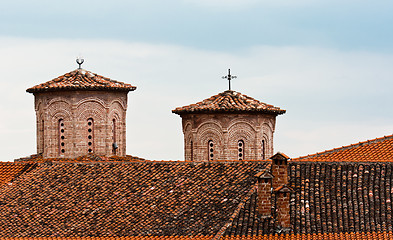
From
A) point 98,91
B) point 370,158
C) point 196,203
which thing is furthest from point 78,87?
point 370,158

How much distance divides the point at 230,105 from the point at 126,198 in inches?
280

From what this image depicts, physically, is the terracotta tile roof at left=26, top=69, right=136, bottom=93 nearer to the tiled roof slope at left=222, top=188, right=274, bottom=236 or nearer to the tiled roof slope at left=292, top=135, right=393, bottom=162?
the tiled roof slope at left=292, top=135, right=393, bottom=162

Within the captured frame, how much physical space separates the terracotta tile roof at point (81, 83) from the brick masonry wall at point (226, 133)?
271 centimetres

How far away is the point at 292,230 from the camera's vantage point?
2391 cm

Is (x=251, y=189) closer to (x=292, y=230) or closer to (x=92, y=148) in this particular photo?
(x=292, y=230)

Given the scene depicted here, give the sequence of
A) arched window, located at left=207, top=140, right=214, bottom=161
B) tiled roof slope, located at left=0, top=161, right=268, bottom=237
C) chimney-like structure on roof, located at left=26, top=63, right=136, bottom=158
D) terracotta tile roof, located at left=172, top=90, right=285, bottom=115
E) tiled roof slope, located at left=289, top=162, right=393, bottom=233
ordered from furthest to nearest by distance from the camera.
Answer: arched window, located at left=207, top=140, right=214, bottom=161, chimney-like structure on roof, located at left=26, top=63, right=136, bottom=158, terracotta tile roof, located at left=172, top=90, right=285, bottom=115, tiled roof slope, located at left=0, top=161, right=268, bottom=237, tiled roof slope, located at left=289, top=162, right=393, bottom=233

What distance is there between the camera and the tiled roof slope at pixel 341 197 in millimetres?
24000

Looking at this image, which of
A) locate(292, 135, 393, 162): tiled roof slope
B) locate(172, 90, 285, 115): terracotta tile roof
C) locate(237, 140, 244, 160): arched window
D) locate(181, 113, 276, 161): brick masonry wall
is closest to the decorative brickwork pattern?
locate(292, 135, 393, 162): tiled roof slope

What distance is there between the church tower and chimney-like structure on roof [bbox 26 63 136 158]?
8.10 feet

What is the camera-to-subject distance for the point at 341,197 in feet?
82.2

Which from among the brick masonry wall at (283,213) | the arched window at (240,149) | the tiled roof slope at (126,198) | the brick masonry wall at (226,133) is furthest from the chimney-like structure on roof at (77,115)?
the brick masonry wall at (283,213)

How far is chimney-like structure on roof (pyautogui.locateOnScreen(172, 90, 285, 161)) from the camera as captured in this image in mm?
32656

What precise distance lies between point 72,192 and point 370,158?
8783 millimetres

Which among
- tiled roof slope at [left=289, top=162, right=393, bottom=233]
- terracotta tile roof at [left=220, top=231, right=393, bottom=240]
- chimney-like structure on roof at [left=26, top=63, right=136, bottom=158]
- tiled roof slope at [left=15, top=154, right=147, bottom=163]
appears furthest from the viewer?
chimney-like structure on roof at [left=26, top=63, right=136, bottom=158]
